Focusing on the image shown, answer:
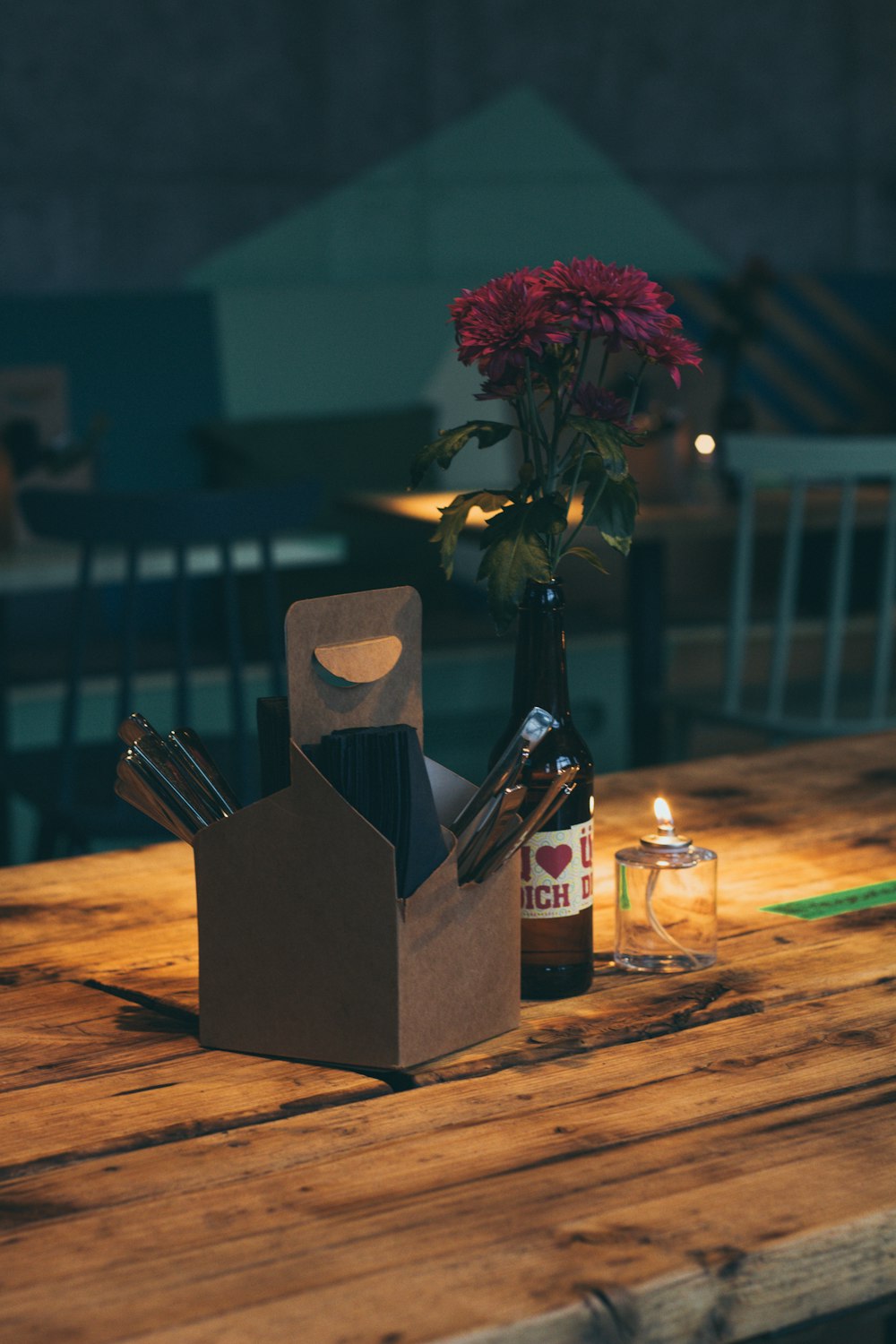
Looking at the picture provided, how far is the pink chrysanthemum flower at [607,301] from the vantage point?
0.91 meters

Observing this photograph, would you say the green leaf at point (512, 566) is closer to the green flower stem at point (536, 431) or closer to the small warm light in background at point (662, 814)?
the green flower stem at point (536, 431)

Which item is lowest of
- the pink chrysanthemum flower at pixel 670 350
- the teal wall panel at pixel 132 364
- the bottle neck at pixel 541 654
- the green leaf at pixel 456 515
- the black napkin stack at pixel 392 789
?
the black napkin stack at pixel 392 789

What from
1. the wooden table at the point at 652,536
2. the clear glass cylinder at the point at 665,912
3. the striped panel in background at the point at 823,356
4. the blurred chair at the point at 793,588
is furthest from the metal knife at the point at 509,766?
the striped panel in background at the point at 823,356

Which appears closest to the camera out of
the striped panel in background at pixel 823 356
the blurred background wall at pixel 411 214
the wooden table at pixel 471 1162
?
the wooden table at pixel 471 1162

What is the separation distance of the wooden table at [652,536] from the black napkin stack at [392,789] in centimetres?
213

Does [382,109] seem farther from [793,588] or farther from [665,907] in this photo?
[665,907]

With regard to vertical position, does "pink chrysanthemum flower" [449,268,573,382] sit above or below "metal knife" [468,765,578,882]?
above

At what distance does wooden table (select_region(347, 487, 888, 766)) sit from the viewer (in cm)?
301

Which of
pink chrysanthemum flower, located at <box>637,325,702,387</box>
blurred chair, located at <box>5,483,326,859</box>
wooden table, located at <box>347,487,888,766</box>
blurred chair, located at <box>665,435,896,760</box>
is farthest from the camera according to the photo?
wooden table, located at <box>347,487,888,766</box>

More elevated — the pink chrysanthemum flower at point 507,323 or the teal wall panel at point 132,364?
the teal wall panel at point 132,364

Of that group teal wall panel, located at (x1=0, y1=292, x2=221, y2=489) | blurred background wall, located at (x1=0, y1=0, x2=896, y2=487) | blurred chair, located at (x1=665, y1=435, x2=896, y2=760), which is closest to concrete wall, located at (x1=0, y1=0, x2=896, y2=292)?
blurred background wall, located at (x1=0, y1=0, x2=896, y2=487)

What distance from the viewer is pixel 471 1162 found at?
0.75 metres

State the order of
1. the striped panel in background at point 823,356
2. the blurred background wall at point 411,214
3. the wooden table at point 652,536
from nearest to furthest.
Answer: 1. the wooden table at point 652,536
2. the blurred background wall at point 411,214
3. the striped panel in background at point 823,356

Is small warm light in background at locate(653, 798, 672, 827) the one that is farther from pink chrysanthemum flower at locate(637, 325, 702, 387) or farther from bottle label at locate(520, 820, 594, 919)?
pink chrysanthemum flower at locate(637, 325, 702, 387)
